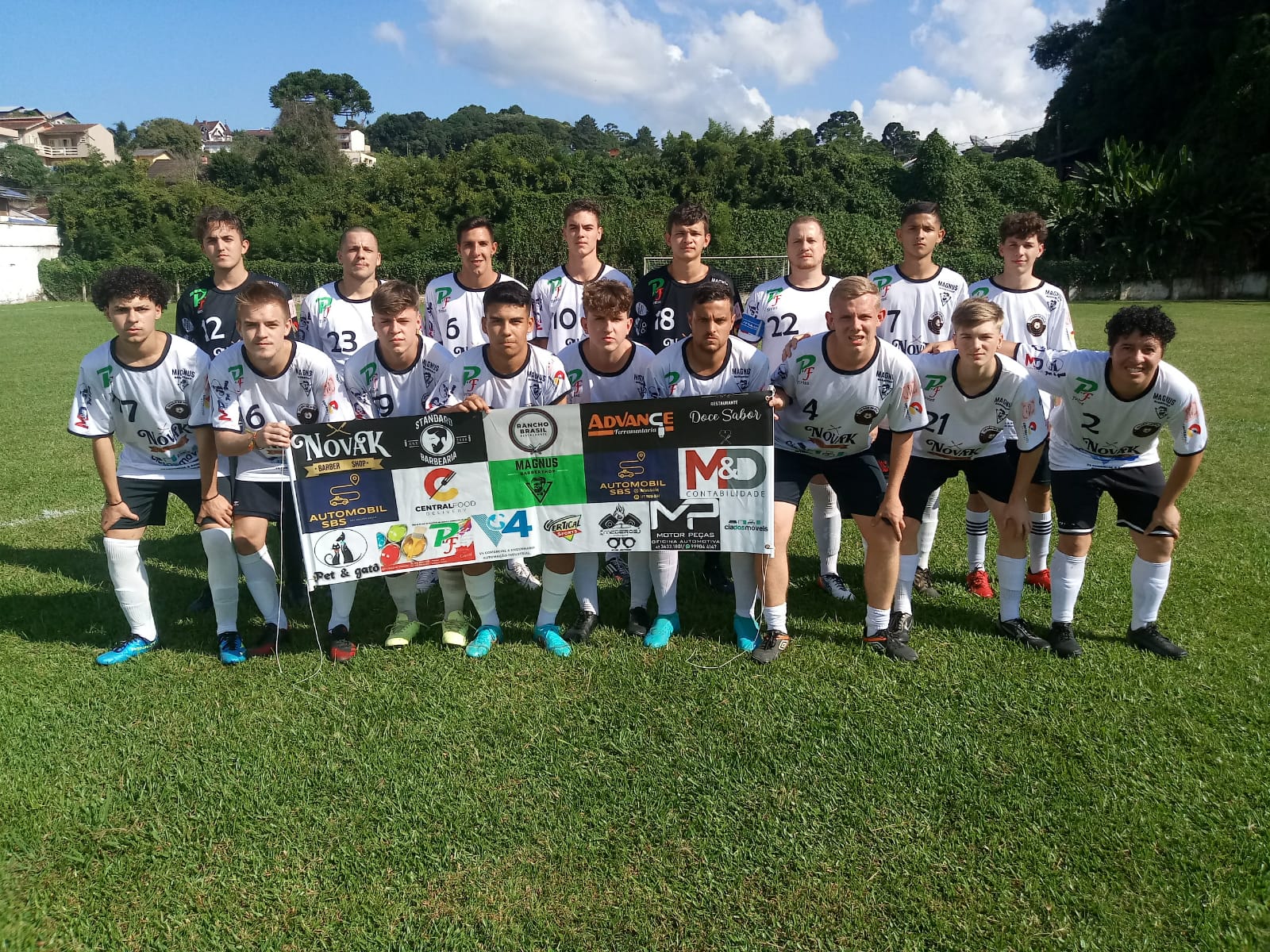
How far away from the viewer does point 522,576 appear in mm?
6051

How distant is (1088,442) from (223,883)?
5.04 meters

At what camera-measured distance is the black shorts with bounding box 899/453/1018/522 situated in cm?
501

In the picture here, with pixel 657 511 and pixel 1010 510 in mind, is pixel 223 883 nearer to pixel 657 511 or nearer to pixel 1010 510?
pixel 657 511

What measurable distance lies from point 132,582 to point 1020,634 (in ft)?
18.0

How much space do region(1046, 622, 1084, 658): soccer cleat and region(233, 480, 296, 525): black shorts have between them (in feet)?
15.1

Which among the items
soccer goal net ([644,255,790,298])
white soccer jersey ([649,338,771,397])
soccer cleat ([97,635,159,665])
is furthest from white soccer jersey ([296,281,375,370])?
soccer goal net ([644,255,790,298])

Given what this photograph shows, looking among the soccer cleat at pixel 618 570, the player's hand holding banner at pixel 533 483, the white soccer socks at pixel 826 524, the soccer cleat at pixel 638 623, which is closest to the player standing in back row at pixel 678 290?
the soccer cleat at pixel 618 570

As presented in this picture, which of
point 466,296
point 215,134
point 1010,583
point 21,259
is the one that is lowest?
point 1010,583

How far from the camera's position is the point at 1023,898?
294 centimetres

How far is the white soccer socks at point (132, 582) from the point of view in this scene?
484 cm

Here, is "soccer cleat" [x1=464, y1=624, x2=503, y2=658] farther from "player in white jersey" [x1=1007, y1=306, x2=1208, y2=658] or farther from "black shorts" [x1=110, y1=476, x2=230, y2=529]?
"player in white jersey" [x1=1007, y1=306, x2=1208, y2=658]

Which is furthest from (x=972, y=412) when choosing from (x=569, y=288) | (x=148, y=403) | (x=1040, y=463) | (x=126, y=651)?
(x=126, y=651)

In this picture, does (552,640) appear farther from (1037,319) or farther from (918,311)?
(1037,319)

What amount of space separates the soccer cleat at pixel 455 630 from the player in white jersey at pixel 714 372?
1152 millimetres
